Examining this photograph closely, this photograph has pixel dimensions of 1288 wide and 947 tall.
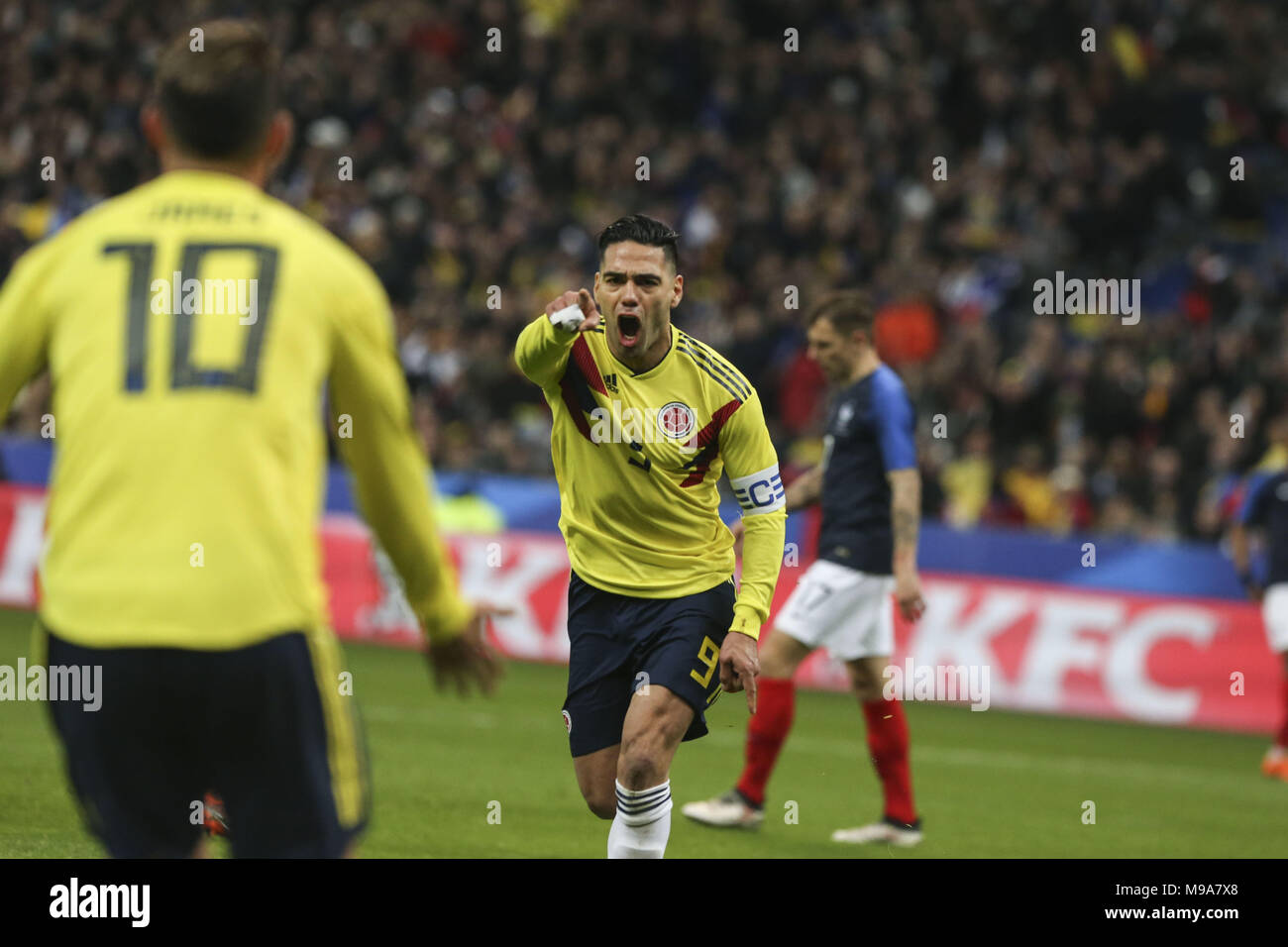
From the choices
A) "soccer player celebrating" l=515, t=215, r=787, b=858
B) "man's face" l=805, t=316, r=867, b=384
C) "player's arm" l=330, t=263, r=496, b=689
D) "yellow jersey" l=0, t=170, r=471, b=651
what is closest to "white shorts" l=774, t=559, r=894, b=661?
"man's face" l=805, t=316, r=867, b=384

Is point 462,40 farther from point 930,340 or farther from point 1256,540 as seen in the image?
point 1256,540

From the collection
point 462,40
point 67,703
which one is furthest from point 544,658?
point 67,703

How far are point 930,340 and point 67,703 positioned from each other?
52.3 feet

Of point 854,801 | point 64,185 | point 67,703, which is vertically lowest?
point 854,801

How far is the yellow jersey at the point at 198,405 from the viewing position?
326 cm

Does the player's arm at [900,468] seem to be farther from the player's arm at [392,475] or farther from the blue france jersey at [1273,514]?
the player's arm at [392,475]

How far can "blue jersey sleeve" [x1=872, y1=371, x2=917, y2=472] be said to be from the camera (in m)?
9.04

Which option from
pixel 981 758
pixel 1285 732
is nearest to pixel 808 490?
pixel 981 758

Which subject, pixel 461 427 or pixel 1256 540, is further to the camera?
pixel 461 427

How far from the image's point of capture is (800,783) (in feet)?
35.3

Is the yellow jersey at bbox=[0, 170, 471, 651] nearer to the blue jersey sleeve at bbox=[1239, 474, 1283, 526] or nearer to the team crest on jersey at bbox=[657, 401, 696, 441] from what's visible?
the team crest on jersey at bbox=[657, 401, 696, 441]

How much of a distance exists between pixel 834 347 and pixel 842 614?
1349mm

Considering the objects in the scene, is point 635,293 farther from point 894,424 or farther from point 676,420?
point 894,424
